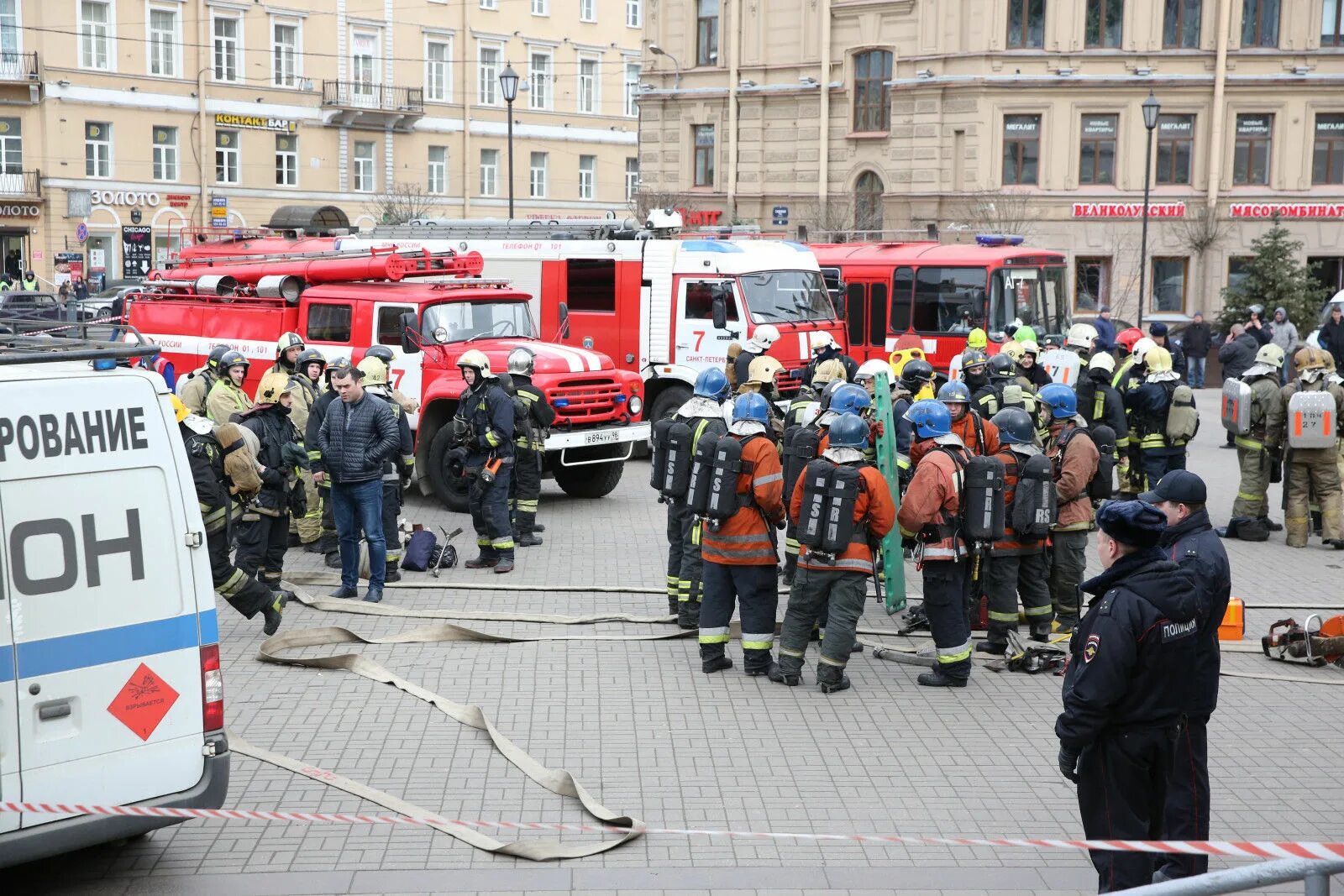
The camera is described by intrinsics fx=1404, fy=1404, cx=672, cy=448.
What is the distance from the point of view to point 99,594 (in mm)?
5441

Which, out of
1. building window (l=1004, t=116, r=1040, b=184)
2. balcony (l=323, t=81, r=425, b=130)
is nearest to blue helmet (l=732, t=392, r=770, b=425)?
building window (l=1004, t=116, r=1040, b=184)

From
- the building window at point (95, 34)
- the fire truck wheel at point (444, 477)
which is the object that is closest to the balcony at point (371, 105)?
the building window at point (95, 34)

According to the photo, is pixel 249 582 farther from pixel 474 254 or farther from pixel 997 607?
pixel 474 254

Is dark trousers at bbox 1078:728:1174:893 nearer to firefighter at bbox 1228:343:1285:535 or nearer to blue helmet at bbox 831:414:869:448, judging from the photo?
blue helmet at bbox 831:414:869:448

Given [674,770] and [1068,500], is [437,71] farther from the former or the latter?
[674,770]

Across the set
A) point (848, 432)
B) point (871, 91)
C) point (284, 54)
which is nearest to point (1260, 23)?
point (871, 91)

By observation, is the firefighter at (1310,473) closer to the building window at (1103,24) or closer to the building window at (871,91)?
the building window at (1103,24)

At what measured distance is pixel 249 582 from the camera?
9258 millimetres

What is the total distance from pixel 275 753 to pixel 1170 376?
9431mm

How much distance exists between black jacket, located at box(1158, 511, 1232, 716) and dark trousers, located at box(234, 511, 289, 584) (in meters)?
7.15

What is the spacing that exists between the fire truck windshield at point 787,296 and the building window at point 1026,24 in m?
22.4

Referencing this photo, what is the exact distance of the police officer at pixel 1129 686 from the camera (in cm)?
521

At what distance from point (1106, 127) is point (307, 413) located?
31.2m

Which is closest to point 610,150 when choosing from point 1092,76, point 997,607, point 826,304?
point 1092,76
